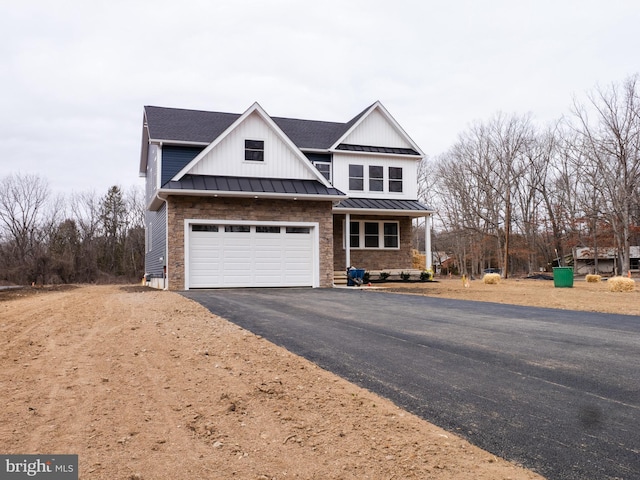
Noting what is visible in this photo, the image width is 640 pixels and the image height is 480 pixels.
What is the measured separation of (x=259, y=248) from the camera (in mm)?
17547

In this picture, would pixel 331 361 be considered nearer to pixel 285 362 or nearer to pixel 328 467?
pixel 285 362

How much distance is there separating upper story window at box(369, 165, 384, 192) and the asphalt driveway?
43.2 ft

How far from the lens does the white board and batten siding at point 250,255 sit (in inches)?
666

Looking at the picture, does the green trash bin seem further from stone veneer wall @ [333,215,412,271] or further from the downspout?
the downspout

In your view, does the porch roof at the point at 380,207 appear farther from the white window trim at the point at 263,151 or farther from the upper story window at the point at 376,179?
the white window trim at the point at 263,151

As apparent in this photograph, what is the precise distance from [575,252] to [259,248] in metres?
32.8

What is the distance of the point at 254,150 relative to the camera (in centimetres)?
1812

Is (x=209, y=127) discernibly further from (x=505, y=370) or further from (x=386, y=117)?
(x=505, y=370)

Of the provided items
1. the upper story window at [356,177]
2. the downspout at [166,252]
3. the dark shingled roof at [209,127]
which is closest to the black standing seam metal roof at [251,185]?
the downspout at [166,252]

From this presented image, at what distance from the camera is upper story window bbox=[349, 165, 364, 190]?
22.4m

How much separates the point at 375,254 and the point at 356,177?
379 cm

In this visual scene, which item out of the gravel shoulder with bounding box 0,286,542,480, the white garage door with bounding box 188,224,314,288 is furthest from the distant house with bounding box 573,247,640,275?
the gravel shoulder with bounding box 0,286,542,480

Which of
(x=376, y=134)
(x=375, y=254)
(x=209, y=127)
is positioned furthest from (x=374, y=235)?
(x=209, y=127)

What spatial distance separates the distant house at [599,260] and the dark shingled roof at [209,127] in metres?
26.7
